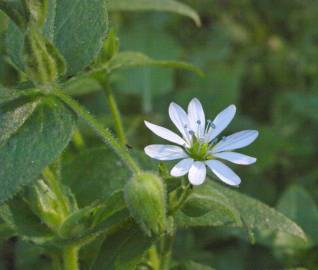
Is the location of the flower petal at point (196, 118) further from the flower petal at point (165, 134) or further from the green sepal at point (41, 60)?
the green sepal at point (41, 60)

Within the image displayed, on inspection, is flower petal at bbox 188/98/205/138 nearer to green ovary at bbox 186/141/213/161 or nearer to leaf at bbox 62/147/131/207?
green ovary at bbox 186/141/213/161

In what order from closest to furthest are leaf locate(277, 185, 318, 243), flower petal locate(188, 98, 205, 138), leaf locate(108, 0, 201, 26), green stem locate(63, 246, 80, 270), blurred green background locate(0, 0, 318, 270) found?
1. green stem locate(63, 246, 80, 270)
2. flower petal locate(188, 98, 205, 138)
3. leaf locate(277, 185, 318, 243)
4. leaf locate(108, 0, 201, 26)
5. blurred green background locate(0, 0, 318, 270)

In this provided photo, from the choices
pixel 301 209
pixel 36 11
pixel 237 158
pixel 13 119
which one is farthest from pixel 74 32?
pixel 301 209

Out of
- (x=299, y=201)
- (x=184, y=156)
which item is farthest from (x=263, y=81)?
(x=184, y=156)

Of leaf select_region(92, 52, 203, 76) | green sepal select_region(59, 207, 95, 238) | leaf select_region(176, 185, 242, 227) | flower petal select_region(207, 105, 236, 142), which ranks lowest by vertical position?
green sepal select_region(59, 207, 95, 238)

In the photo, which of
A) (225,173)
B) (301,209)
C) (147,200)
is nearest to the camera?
(147,200)

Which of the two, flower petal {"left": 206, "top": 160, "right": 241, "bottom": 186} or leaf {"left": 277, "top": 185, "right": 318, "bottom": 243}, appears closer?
flower petal {"left": 206, "top": 160, "right": 241, "bottom": 186}

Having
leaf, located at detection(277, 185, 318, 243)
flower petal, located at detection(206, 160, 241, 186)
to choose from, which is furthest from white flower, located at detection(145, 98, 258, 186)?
leaf, located at detection(277, 185, 318, 243)

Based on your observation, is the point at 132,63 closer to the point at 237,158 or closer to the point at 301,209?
the point at 237,158
